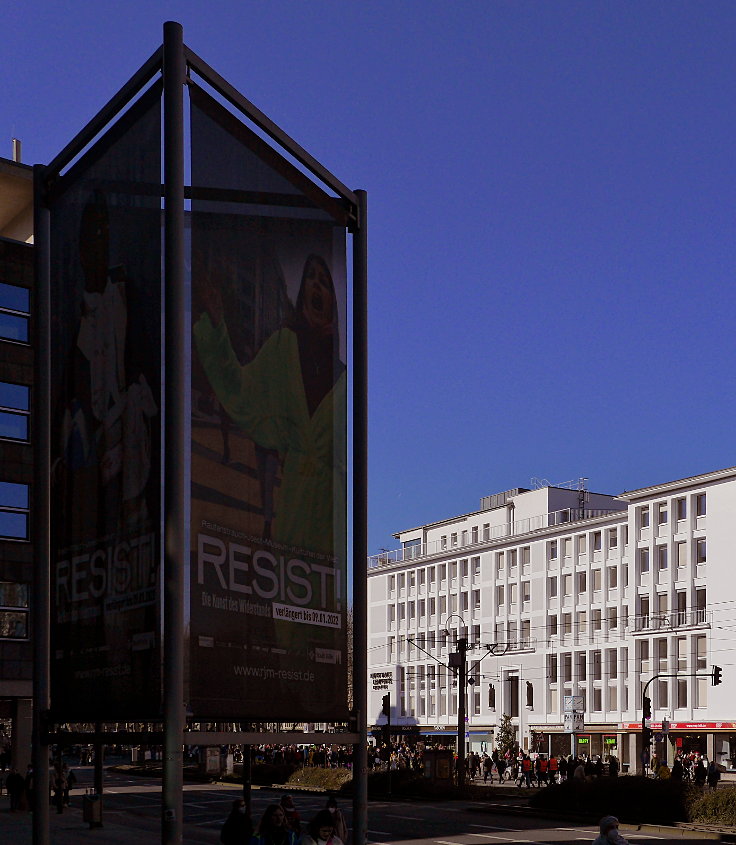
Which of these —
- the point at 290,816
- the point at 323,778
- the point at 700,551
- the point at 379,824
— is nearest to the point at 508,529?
the point at 700,551

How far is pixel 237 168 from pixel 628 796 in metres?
32.9

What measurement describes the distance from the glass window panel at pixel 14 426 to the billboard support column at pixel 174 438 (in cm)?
3913

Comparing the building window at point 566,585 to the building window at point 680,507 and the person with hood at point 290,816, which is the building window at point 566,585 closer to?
the building window at point 680,507

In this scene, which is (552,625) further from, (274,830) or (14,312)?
(274,830)

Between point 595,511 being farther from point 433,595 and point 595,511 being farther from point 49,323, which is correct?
point 49,323

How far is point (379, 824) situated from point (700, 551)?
57441mm

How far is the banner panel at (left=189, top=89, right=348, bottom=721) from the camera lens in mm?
10391

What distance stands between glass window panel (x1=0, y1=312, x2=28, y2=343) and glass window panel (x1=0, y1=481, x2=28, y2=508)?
5501 mm

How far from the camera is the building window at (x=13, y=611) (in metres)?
46.6

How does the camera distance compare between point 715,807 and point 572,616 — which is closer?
point 715,807

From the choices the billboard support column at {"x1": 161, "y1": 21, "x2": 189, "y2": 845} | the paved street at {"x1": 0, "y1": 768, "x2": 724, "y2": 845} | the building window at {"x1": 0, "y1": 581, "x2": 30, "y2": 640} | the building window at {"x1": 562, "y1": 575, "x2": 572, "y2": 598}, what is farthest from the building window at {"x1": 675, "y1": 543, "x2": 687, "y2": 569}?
the billboard support column at {"x1": 161, "y1": 21, "x2": 189, "y2": 845}

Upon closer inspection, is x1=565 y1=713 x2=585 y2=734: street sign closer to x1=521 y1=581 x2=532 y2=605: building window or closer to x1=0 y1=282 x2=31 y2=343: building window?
x1=521 y1=581 x2=532 y2=605: building window

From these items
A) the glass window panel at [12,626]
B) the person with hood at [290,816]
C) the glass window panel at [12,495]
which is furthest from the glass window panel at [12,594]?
the person with hood at [290,816]

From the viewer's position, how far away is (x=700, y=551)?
90500 millimetres
